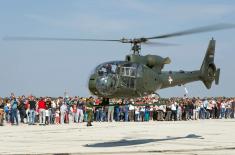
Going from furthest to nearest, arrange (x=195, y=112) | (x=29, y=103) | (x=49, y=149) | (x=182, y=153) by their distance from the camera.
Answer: (x=195, y=112) → (x=29, y=103) → (x=49, y=149) → (x=182, y=153)

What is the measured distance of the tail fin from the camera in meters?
27.5

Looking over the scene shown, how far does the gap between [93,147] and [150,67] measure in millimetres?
4738

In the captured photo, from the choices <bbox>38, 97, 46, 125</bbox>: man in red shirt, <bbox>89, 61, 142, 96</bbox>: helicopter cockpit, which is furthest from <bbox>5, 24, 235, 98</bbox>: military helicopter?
A: <bbox>38, 97, 46, 125</bbox>: man in red shirt

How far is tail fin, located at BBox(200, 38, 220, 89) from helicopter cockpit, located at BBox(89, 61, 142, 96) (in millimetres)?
6810

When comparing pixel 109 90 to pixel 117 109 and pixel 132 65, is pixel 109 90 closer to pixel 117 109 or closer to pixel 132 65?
pixel 132 65

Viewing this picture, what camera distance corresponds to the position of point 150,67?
22328 mm

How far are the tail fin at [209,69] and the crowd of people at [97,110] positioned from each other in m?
2.26

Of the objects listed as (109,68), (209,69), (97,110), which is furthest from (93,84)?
(97,110)

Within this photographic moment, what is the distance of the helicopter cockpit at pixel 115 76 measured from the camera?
1983 centimetres

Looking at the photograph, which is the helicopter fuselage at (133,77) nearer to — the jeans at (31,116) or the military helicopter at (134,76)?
the military helicopter at (134,76)

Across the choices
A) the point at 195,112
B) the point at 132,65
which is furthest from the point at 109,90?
the point at 195,112

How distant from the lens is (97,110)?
40.2 m

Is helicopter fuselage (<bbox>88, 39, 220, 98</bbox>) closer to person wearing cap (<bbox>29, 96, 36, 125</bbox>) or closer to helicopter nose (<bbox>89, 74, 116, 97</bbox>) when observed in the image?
helicopter nose (<bbox>89, 74, 116, 97</bbox>)

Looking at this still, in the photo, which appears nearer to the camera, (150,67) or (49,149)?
(49,149)
